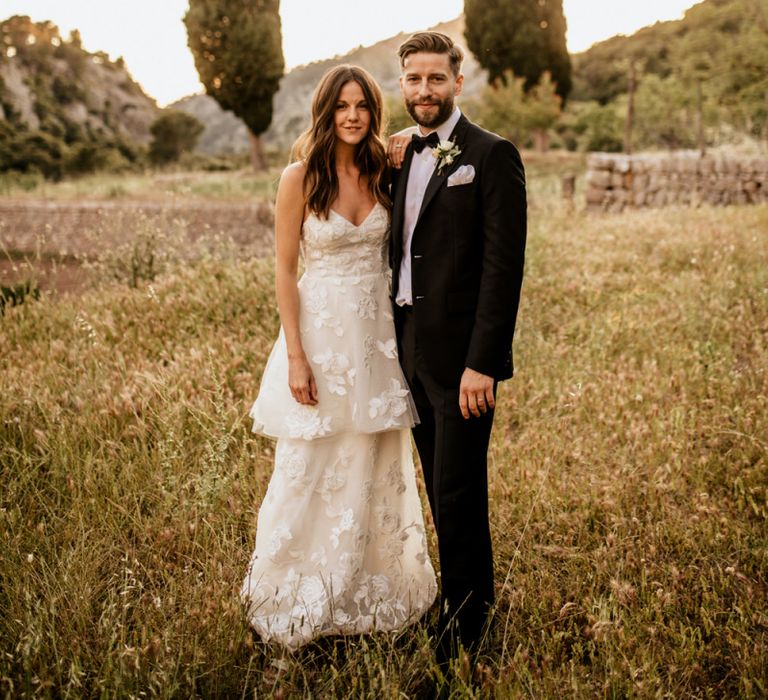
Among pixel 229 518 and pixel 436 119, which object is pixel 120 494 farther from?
pixel 436 119

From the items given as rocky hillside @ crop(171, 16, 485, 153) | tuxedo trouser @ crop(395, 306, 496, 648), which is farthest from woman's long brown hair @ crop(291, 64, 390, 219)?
rocky hillside @ crop(171, 16, 485, 153)

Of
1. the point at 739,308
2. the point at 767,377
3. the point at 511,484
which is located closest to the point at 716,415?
the point at 767,377

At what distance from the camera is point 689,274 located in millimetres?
7430

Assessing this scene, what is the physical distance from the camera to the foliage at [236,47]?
2611 centimetres

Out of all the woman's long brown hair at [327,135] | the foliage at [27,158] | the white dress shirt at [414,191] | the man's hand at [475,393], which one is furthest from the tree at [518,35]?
the man's hand at [475,393]

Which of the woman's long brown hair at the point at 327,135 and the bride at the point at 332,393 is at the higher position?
the woman's long brown hair at the point at 327,135

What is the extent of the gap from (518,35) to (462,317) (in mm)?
32581

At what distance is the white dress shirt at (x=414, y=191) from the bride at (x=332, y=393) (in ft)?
0.48

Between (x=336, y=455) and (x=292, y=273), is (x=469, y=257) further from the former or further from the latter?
(x=336, y=455)

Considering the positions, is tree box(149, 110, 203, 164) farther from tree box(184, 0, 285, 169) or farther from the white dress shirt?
the white dress shirt

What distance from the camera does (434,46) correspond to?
8.54ft

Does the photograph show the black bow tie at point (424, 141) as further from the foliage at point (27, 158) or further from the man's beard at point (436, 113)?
the foliage at point (27, 158)

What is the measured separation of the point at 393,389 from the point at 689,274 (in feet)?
19.2

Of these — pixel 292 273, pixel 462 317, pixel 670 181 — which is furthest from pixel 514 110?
pixel 462 317
